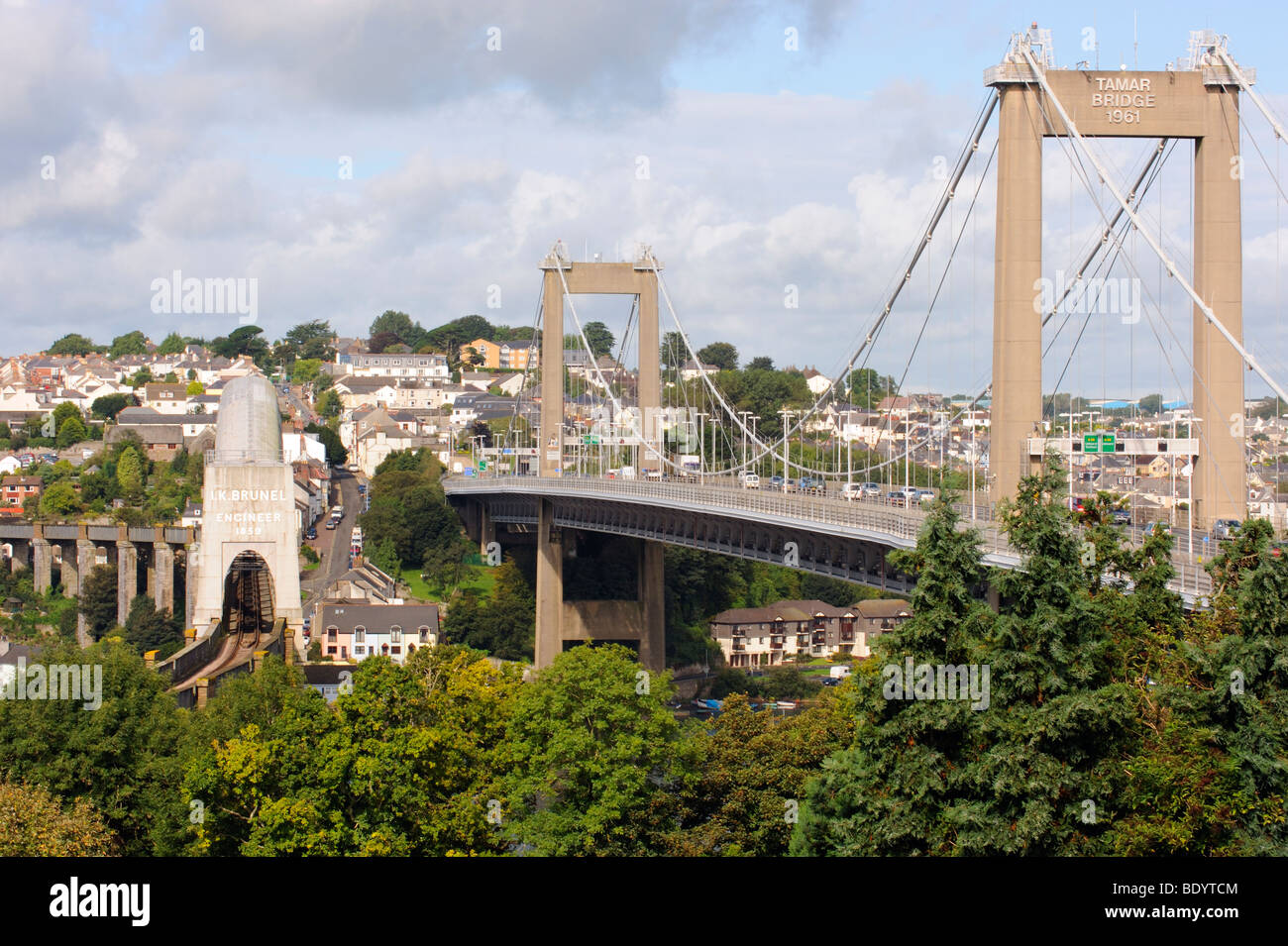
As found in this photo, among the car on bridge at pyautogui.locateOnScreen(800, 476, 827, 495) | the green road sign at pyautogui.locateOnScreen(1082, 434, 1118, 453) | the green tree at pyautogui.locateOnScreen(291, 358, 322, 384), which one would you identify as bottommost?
the car on bridge at pyautogui.locateOnScreen(800, 476, 827, 495)

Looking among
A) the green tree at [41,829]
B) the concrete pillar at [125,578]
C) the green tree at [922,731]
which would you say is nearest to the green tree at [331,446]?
the concrete pillar at [125,578]

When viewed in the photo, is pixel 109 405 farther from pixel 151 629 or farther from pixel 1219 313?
pixel 1219 313

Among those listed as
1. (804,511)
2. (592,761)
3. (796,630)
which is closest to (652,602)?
(796,630)

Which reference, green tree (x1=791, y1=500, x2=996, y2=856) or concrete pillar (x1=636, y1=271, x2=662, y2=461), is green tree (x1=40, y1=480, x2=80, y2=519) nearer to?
concrete pillar (x1=636, y1=271, x2=662, y2=461)

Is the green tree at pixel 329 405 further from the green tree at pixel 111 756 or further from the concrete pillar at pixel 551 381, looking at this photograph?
the green tree at pixel 111 756

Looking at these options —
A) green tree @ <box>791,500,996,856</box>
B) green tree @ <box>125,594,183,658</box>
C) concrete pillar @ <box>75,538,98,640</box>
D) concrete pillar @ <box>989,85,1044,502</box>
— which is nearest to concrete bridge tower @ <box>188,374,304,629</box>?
green tree @ <box>125,594,183,658</box>

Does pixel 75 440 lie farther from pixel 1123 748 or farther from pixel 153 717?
pixel 1123 748
